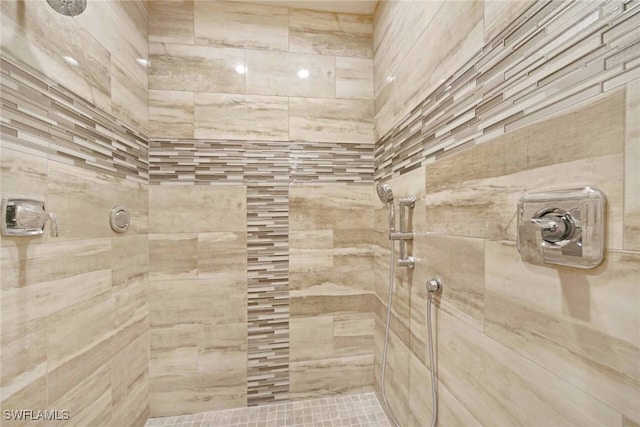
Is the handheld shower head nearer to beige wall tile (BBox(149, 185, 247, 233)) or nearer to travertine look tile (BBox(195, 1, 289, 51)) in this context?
beige wall tile (BBox(149, 185, 247, 233))

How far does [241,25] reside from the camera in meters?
1.64

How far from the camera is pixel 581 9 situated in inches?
21.3

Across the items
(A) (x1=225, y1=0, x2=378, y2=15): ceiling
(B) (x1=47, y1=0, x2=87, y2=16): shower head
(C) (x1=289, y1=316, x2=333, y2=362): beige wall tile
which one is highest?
(A) (x1=225, y1=0, x2=378, y2=15): ceiling

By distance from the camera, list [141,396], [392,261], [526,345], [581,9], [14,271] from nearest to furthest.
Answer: [581,9] → [526,345] → [14,271] → [392,261] → [141,396]

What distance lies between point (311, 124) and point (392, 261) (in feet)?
3.11

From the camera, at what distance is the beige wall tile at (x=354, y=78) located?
5.70 feet

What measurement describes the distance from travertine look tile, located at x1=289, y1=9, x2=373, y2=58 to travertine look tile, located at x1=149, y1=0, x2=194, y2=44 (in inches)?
23.0

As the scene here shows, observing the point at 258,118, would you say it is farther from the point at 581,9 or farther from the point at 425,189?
the point at 581,9

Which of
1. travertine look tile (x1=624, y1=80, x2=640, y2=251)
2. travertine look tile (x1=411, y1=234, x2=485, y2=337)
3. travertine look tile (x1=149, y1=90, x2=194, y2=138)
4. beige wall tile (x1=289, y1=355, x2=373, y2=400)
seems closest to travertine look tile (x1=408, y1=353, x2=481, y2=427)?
travertine look tile (x1=411, y1=234, x2=485, y2=337)

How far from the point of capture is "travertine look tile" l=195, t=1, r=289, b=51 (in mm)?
1607

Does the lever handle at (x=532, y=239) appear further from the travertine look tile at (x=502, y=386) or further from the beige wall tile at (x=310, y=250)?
the beige wall tile at (x=310, y=250)

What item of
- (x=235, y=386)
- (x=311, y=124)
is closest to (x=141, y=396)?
(x=235, y=386)

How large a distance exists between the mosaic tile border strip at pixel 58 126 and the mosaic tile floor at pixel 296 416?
1373mm

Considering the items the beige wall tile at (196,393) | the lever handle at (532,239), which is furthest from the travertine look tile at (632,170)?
the beige wall tile at (196,393)
